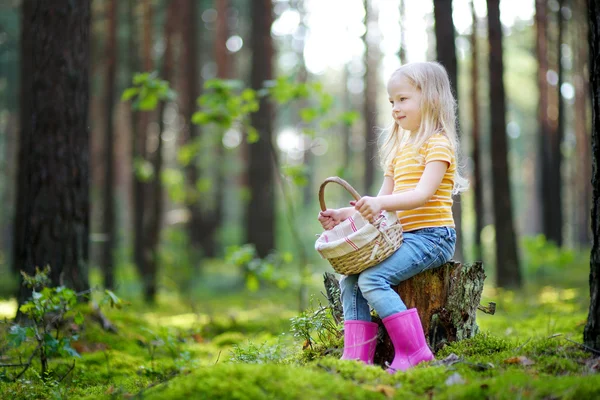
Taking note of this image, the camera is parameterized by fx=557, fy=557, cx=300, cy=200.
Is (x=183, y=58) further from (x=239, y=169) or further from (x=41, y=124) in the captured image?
(x=41, y=124)

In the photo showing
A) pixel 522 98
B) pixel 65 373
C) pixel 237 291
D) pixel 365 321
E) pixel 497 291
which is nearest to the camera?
pixel 365 321

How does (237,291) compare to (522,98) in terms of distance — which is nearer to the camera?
(237,291)

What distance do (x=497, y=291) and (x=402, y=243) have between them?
7979 mm

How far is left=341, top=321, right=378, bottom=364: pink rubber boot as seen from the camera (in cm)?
358

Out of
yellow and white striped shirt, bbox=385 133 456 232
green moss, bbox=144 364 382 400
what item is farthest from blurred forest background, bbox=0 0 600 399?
yellow and white striped shirt, bbox=385 133 456 232

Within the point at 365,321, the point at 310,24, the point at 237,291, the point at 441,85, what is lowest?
the point at 237,291

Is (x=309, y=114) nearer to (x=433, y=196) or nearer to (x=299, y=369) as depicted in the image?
(x=433, y=196)

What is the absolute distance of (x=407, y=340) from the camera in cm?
345

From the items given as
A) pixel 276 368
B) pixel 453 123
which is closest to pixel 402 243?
pixel 453 123

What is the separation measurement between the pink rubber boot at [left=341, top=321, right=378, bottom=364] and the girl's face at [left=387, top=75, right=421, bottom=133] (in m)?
1.42

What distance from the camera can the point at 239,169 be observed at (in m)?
23.2

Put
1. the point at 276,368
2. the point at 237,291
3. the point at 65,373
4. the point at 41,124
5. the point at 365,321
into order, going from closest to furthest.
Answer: the point at 276,368
the point at 365,321
the point at 65,373
the point at 41,124
the point at 237,291

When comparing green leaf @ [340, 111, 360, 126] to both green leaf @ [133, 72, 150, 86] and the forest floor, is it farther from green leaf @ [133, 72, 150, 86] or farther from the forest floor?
the forest floor

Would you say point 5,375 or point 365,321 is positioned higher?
point 365,321
